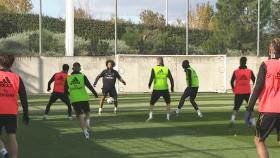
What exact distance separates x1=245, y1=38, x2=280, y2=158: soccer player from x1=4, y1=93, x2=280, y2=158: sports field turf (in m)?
2.75

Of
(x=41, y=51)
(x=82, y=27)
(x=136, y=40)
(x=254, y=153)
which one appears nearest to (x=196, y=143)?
(x=254, y=153)

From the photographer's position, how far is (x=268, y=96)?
877cm

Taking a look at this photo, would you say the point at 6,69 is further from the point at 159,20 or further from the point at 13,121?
the point at 159,20

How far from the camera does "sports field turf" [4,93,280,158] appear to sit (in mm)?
11758

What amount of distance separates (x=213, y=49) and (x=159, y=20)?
73.8ft

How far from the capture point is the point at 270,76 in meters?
8.72

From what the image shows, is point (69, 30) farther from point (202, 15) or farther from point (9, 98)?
point (202, 15)

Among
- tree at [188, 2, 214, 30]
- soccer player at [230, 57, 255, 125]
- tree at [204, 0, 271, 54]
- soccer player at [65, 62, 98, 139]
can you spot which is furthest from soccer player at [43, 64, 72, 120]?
tree at [188, 2, 214, 30]

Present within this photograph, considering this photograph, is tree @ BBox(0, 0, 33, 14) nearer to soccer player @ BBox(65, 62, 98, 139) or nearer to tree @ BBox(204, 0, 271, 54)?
tree @ BBox(204, 0, 271, 54)

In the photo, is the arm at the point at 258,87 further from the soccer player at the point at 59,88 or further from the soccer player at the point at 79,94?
the soccer player at the point at 59,88

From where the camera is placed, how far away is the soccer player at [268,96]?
8648mm

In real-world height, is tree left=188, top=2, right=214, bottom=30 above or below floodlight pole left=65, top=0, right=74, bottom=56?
above

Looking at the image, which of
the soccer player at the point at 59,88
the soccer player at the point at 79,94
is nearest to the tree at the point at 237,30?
the soccer player at the point at 59,88

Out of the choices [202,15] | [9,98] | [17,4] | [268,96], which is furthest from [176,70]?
[202,15]
